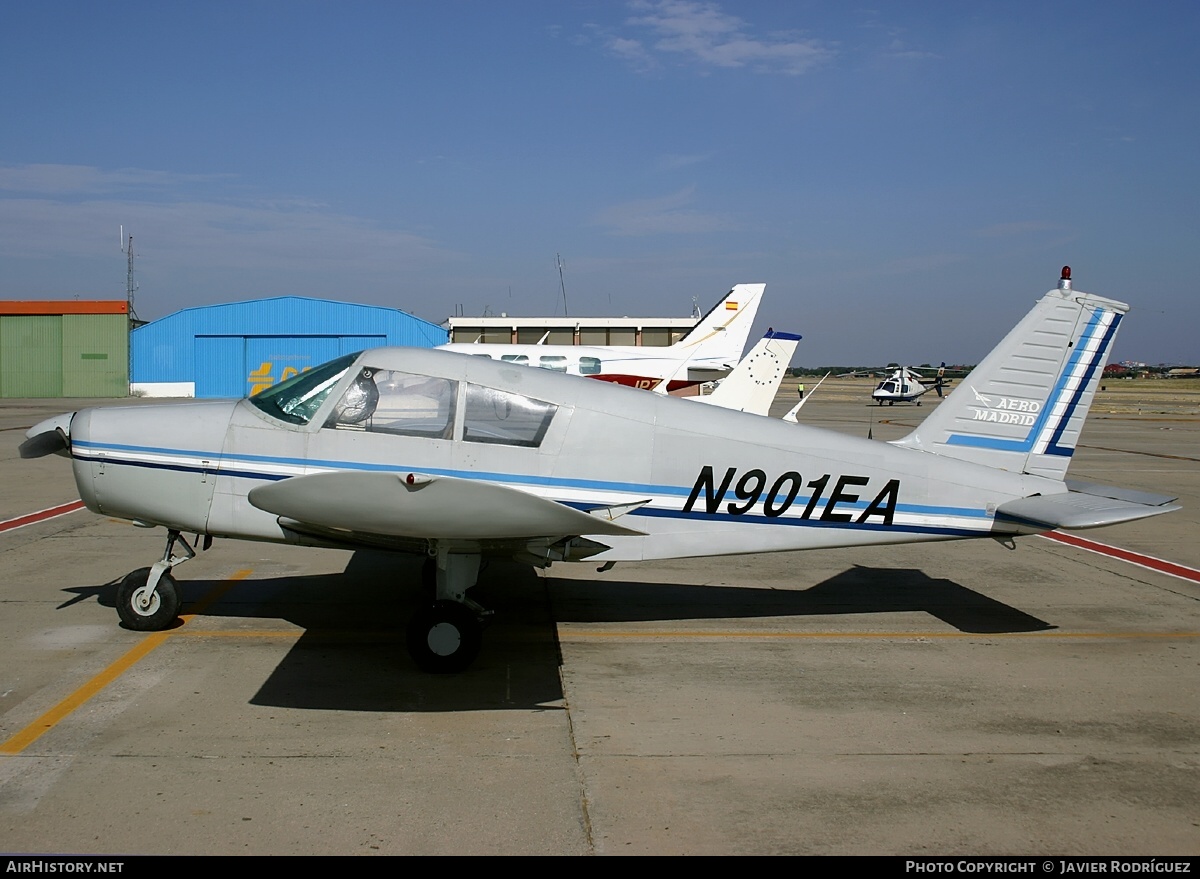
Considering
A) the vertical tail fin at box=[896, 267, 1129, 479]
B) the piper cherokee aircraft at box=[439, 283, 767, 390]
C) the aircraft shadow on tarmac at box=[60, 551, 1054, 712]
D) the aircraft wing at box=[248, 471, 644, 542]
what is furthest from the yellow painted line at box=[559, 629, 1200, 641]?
the piper cherokee aircraft at box=[439, 283, 767, 390]

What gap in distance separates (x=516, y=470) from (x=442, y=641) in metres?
1.19

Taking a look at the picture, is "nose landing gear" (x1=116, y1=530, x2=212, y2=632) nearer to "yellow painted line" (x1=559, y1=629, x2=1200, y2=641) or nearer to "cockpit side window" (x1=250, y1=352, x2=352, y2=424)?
"cockpit side window" (x1=250, y1=352, x2=352, y2=424)

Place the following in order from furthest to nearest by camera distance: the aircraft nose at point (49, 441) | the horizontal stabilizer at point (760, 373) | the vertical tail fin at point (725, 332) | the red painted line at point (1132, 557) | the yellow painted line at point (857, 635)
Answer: the vertical tail fin at point (725, 332) → the horizontal stabilizer at point (760, 373) → the red painted line at point (1132, 557) → the yellow painted line at point (857, 635) → the aircraft nose at point (49, 441)

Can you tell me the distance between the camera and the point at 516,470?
6078 millimetres

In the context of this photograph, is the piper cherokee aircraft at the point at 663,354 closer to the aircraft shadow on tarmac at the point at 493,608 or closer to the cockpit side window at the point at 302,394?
the aircraft shadow on tarmac at the point at 493,608

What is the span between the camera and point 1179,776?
4.62 metres

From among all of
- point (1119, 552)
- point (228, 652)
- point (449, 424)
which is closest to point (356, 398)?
point (449, 424)

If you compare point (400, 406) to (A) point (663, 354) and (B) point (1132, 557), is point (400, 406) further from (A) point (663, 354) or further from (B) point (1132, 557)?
(A) point (663, 354)

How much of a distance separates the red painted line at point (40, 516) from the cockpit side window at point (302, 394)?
244 inches

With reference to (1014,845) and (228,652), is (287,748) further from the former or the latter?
(1014,845)

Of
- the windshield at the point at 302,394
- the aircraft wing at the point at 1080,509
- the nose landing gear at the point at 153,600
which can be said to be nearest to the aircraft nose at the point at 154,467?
the windshield at the point at 302,394

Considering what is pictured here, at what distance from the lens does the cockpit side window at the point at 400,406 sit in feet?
20.0

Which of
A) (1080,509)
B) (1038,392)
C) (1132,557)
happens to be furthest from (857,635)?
(1132,557)

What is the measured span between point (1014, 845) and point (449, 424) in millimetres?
3941
